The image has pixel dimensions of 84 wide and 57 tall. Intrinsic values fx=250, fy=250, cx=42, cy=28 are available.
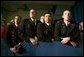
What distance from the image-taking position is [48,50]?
6.82 ft

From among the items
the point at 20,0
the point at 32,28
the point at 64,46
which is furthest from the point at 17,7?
the point at 64,46

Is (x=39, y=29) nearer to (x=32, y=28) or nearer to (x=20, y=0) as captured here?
(x=32, y=28)

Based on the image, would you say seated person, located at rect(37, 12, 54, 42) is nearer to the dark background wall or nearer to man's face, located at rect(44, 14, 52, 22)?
man's face, located at rect(44, 14, 52, 22)

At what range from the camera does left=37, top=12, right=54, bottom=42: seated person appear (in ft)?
6.86

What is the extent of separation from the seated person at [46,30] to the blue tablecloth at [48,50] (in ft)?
0.17

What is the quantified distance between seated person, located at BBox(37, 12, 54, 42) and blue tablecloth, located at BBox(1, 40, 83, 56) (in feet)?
0.17

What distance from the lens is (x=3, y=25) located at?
6.80 ft

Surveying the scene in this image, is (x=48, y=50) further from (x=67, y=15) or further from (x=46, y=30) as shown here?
(x=67, y=15)

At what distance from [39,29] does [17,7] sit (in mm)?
260

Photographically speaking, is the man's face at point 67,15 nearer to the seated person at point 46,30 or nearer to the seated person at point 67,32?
the seated person at point 67,32

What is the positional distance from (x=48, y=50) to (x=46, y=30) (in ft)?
0.56

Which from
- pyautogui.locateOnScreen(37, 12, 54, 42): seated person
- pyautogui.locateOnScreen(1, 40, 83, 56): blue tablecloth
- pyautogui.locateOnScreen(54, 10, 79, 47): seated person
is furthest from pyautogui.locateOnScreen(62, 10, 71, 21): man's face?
pyautogui.locateOnScreen(1, 40, 83, 56): blue tablecloth

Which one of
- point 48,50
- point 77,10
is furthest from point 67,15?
point 48,50

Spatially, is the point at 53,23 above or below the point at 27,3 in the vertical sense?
below
